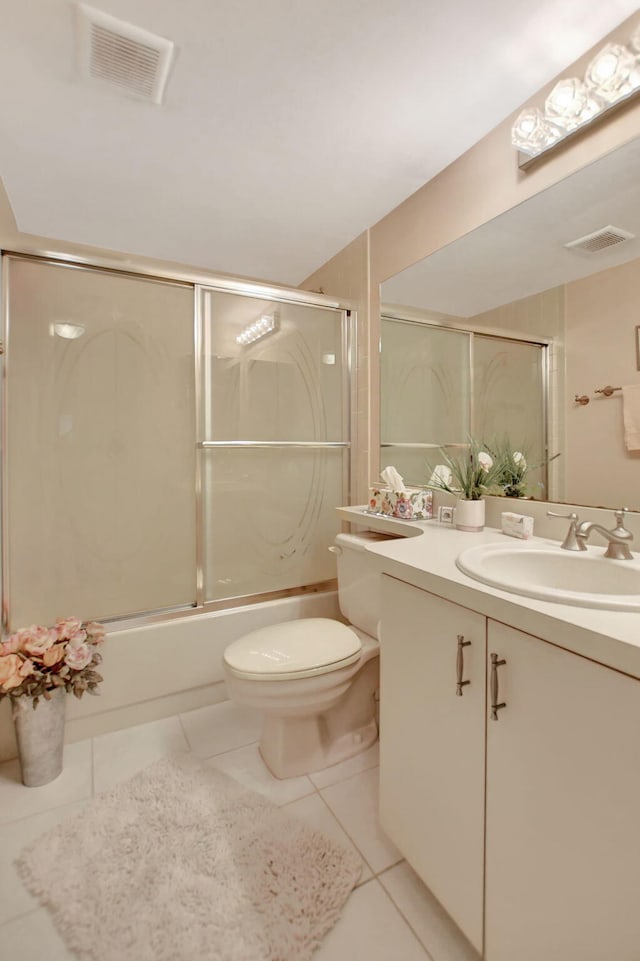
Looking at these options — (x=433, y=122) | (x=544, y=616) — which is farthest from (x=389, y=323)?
(x=544, y=616)

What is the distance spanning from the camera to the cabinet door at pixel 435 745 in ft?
2.68

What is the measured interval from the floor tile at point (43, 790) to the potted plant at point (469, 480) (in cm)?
152

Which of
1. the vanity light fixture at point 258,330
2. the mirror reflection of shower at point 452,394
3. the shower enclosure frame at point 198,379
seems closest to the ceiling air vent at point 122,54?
the shower enclosure frame at point 198,379

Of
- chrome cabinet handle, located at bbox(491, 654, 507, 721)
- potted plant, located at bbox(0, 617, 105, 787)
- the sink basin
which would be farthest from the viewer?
potted plant, located at bbox(0, 617, 105, 787)

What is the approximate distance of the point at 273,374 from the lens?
7.02 ft

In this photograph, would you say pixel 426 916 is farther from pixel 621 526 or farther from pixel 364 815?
pixel 621 526

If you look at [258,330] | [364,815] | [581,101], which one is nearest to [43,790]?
[364,815]

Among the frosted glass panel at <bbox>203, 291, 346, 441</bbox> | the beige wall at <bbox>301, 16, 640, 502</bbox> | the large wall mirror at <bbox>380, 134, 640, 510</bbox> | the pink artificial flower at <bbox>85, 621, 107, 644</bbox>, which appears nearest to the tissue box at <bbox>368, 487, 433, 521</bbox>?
the large wall mirror at <bbox>380, 134, 640, 510</bbox>

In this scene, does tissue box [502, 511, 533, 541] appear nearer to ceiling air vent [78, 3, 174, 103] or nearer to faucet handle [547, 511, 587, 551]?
faucet handle [547, 511, 587, 551]

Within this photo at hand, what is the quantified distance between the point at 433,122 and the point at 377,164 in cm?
26

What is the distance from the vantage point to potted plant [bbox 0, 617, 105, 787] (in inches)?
53.9

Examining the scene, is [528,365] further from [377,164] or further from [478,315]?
[377,164]

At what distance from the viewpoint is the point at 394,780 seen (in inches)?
41.6

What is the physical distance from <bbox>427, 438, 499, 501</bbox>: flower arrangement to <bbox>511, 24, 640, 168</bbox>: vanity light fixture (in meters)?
0.91
